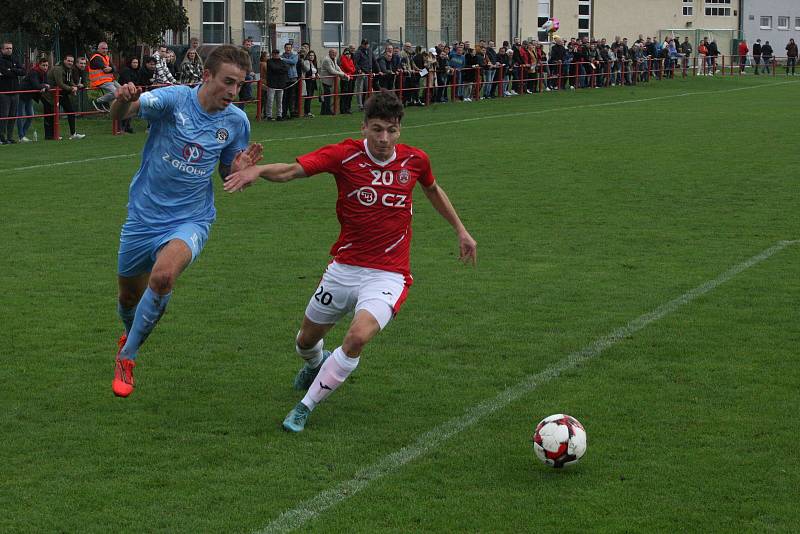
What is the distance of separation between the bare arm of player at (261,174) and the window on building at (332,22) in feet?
150

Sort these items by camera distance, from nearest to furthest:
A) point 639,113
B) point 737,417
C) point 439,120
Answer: point 737,417 < point 439,120 < point 639,113

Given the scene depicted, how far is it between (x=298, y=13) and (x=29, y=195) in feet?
121

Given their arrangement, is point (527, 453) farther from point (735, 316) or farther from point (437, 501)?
point (735, 316)

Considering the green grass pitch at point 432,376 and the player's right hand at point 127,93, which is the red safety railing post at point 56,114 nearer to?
the green grass pitch at point 432,376

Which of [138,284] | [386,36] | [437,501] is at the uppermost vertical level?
[386,36]

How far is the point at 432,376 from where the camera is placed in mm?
7820

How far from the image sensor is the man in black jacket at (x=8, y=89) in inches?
914

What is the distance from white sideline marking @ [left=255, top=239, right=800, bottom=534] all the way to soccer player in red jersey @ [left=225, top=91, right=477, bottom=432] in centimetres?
59

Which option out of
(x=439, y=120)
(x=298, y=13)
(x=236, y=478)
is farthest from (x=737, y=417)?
(x=298, y=13)

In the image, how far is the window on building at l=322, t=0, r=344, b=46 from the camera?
51781 millimetres

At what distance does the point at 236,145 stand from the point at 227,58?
1.82 feet

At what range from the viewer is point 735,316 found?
9.61 meters

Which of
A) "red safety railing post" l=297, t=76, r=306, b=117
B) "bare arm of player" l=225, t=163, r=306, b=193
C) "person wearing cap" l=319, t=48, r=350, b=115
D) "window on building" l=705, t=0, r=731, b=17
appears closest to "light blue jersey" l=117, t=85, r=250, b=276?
"bare arm of player" l=225, t=163, r=306, b=193

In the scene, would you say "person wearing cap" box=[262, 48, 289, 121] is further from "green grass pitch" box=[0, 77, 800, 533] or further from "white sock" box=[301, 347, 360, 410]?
"white sock" box=[301, 347, 360, 410]
